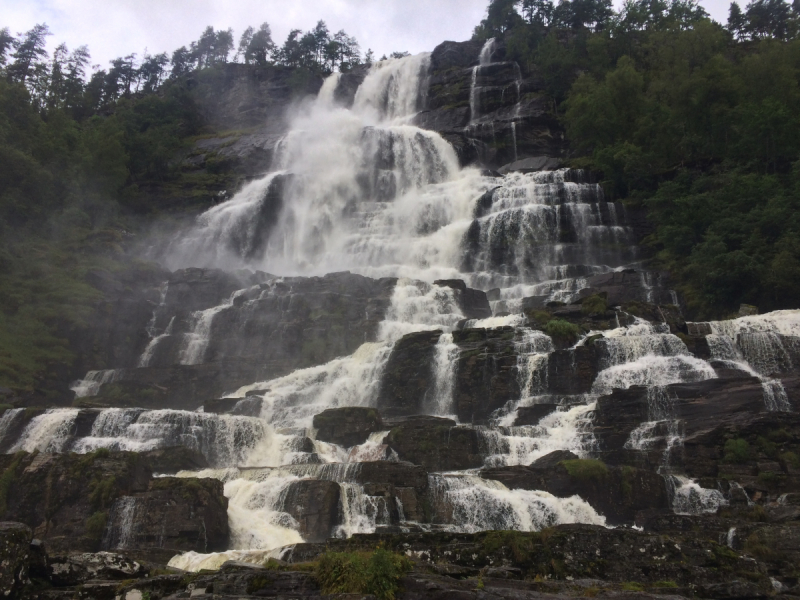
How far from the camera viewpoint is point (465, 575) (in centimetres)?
1046

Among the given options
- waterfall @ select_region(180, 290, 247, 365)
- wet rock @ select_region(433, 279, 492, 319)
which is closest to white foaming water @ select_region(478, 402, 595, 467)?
wet rock @ select_region(433, 279, 492, 319)

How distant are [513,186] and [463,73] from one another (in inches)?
1136

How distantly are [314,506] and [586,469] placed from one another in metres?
8.38

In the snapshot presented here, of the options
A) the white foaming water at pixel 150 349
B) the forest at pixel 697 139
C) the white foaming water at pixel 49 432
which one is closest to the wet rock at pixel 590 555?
the white foaming water at pixel 49 432

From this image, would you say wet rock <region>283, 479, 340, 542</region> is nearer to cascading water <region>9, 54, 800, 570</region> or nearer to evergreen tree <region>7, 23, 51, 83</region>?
cascading water <region>9, 54, 800, 570</region>

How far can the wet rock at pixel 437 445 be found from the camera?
23.5m

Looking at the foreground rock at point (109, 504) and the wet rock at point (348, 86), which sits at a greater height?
the wet rock at point (348, 86)

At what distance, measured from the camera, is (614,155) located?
49.0 meters

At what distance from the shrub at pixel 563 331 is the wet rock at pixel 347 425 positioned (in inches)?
363

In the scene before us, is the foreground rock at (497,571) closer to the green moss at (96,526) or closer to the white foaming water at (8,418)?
the green moss at (96,526)

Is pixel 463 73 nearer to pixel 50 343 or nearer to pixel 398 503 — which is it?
pixel 50 343

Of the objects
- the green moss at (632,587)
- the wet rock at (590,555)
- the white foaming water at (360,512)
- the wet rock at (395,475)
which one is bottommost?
the green moss at (632,587)

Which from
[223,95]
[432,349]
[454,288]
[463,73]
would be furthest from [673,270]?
[223,95]

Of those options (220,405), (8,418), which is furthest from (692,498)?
(8,418)
